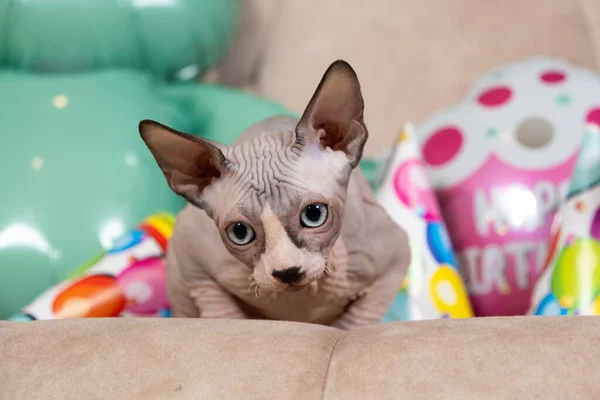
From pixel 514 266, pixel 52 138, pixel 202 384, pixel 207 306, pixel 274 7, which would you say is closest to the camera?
pixel 202 384

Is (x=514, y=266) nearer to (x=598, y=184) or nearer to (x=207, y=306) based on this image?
(x=598, y=184)

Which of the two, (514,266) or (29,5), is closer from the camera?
(514,266)

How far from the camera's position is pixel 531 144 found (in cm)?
110

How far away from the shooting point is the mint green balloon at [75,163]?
1087mm

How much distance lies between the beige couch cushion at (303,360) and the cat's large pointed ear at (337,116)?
0.16m

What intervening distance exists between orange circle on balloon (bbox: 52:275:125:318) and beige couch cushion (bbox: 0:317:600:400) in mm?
295

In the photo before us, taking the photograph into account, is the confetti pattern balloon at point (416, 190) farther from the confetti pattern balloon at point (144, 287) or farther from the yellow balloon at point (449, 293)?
the confetti pattern balloon at point (144, 287)

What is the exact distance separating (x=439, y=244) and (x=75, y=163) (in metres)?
0.57

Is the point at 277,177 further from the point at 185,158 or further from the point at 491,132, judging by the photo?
the point at 491,132

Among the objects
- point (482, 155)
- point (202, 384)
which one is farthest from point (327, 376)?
point (482, 155)

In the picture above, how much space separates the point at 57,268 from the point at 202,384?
0.63 m

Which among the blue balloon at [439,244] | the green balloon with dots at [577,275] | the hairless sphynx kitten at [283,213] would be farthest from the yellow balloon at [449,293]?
the hairless sphynx kitten at [283,213]

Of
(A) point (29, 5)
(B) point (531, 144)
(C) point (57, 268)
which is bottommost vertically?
(C) point (57, 268)

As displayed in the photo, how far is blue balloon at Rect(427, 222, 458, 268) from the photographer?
3.41ft
